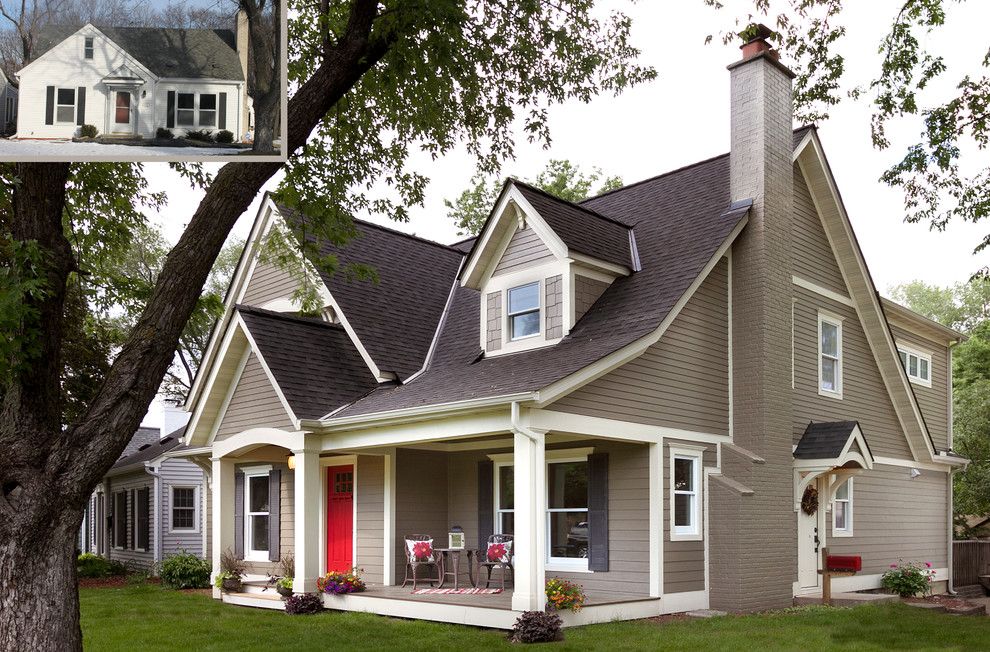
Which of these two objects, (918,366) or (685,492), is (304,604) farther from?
(918,366)

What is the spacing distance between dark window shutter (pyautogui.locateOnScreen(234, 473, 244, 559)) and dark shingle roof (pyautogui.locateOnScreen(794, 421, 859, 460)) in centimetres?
1060

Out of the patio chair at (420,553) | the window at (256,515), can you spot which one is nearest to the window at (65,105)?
the patio chair at (420,553)

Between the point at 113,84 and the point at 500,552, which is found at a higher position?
the point at 113,84

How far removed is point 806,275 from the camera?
1717cm

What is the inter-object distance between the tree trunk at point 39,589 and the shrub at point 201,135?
3596 mm

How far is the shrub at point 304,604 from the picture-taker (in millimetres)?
14648

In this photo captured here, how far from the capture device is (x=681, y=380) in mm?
14531

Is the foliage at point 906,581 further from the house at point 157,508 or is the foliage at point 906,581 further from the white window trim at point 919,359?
the house at point 157,508

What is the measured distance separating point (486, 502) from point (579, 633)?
4.44m

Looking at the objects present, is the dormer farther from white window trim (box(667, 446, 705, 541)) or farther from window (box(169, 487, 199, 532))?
window (box(169, 487, 199, 532))

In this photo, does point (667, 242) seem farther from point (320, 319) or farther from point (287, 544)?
point (287, 544)

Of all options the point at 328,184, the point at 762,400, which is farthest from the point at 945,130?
the point at 328,184

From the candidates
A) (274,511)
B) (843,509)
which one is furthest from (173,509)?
(843,509)

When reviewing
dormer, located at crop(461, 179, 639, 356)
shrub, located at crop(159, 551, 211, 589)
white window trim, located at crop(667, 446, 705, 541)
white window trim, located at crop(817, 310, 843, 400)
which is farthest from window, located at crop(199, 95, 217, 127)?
shrub, located at crop(159, 551, 211, 589)
